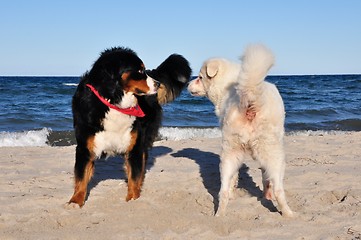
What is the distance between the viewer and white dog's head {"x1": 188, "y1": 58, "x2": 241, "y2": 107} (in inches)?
213

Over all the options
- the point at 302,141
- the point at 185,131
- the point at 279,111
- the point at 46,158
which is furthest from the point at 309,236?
the point at 185,131

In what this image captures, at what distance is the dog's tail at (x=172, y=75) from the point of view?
21.4 ft

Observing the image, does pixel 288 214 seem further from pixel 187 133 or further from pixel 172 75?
pixel 187 133

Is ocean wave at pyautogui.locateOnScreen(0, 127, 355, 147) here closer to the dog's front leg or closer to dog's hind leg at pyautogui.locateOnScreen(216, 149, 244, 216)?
the dog's front leg

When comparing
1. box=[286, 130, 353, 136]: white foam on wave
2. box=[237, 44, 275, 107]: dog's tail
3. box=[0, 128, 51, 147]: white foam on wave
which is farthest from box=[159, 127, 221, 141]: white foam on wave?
box=[237, 44, 275, 107]: dog's tail

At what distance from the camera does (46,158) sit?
7.88 metres

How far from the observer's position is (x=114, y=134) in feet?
16.4

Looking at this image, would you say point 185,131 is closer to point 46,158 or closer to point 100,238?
point 46,158

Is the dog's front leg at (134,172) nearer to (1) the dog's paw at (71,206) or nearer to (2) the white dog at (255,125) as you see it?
(1) the dog's paw at (71,206)

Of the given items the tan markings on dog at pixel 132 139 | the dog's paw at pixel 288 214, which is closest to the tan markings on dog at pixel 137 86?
the tan markings on dog at pixel 132 139

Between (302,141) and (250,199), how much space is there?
4.94 meters

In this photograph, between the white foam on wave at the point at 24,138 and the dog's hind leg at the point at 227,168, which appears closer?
the dog's hind leg at the point at 227,168

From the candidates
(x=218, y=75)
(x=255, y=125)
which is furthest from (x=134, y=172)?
(x=255, y=125)

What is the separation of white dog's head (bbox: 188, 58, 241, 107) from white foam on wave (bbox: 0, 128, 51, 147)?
21.0 ft
